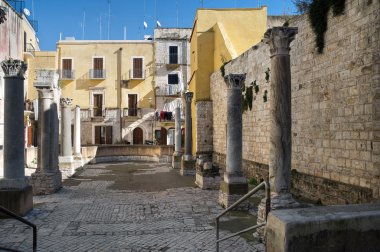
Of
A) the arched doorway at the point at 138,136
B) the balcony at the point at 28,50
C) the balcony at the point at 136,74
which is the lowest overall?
the arched doorway at the point at 138,136

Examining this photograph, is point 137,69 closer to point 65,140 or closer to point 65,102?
point 65,102

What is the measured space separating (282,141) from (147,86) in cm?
3051

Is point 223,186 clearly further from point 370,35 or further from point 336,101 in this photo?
point 370,35

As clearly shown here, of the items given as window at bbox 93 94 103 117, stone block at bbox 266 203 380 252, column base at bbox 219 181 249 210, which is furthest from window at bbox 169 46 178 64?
stone block at bbox 266 203 380 252

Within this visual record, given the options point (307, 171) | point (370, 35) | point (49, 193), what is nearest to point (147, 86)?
point (49, 193)

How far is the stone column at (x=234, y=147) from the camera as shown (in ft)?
32.7

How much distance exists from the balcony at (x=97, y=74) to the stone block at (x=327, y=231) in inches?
1316

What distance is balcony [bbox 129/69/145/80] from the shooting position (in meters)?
36.0

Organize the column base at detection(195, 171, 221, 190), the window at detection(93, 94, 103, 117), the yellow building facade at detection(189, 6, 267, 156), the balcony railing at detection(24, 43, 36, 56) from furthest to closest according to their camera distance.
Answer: the window at detection(93, 94, 103, 117) < the balcony railing at detection(24, 43, 36, 56) < the yellow building facade at detection(189, 6, 267, 156) < the column base at detection(195, 171, 221, 190)

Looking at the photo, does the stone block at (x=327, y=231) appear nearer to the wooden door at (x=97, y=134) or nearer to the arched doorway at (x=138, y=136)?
the arched doorway at (x=138, y=136)

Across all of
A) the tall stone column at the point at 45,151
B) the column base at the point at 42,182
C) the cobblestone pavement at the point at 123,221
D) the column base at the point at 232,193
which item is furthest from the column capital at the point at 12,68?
the column base at the point at 232,193

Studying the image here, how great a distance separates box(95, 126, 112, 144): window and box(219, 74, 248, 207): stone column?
27.0 meters

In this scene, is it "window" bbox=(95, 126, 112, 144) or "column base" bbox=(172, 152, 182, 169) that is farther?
"window" bbox=(95, 126, 112, 144)

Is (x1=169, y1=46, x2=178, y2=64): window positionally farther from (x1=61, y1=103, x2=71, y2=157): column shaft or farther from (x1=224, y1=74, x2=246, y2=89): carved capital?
(x1=224, y1=74, x2=246, y2=89): carved capital
